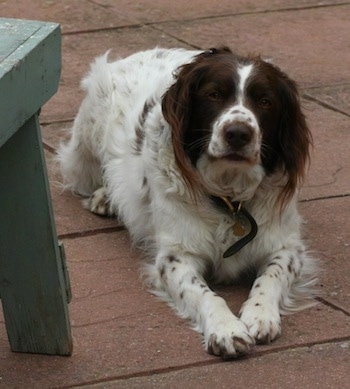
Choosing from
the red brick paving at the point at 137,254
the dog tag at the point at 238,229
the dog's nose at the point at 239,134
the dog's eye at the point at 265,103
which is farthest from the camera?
the dog tag at the point at 238,229

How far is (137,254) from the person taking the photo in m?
6.53

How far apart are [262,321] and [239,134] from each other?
2.81 ft

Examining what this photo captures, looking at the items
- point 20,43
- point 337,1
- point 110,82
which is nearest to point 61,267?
point 20,43

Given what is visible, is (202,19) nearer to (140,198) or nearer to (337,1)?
(337,1)

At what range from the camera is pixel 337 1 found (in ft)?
35.9

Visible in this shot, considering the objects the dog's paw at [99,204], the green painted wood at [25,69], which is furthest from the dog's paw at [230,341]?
the dog's paw at [99,204]

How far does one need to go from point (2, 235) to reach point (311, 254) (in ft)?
6.44

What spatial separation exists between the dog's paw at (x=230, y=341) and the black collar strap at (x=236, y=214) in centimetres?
71

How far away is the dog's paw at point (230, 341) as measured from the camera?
17.5 ft

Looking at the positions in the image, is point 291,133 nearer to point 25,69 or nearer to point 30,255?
point 30,255

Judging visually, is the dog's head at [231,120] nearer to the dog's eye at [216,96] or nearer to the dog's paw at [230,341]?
the dog's eye at [216,96]

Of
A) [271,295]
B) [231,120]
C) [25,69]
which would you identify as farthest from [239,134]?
[25,69]

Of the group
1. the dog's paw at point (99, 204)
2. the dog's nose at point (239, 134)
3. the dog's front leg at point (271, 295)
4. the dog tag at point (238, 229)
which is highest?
the dog's nose at point (239, 134)

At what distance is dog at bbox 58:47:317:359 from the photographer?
5.75 m
